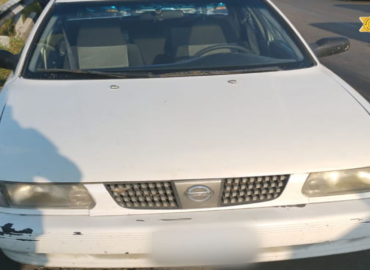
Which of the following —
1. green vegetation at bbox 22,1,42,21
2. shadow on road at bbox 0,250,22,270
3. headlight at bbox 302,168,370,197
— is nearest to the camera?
headlight at bbox 302,168,370,197

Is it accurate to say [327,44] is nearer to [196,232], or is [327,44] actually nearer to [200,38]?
[200,38]

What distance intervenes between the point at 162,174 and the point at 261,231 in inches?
20.8

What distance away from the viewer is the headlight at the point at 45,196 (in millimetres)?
2518

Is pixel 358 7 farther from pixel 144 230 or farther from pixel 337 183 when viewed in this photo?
pixel 144 230

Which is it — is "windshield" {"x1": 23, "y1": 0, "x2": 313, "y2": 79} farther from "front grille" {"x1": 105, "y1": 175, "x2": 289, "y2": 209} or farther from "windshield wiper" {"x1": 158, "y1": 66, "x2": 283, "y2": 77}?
"front grille" {"x1": 105, "y1": 175, "x2": 289, "y2": 209}

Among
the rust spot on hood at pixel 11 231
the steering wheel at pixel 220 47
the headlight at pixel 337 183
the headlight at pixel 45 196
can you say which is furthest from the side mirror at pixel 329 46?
the rust spot on hood at pixel 11 231

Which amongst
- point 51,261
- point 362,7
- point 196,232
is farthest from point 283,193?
point 362,7

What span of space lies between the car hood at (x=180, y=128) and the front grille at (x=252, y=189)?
0.05 metres

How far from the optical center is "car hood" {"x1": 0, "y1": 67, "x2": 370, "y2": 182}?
2.51 m

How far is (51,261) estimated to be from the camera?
2592 mm

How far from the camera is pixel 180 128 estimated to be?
279 centimetres

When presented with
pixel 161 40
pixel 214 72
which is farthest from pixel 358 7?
pixel 214 72

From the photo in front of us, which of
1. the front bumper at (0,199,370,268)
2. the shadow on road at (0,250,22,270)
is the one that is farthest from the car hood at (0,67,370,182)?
the shadow on road at (0,250,22,270)

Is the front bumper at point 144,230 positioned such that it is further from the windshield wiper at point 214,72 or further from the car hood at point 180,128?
the windshield wiper at point 214,72
